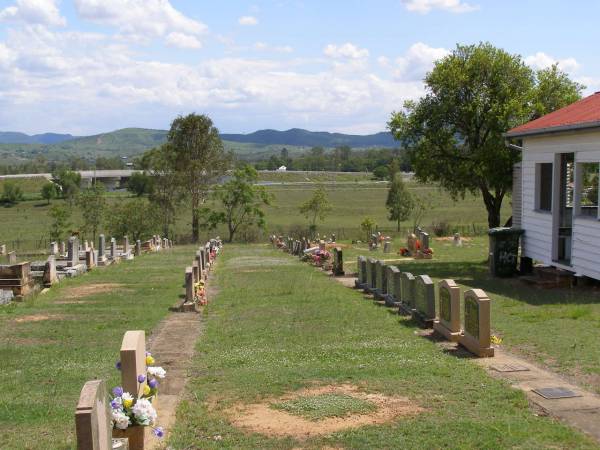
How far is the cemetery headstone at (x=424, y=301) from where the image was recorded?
14.0m

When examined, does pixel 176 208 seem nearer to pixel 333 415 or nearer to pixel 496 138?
pixel 496 138

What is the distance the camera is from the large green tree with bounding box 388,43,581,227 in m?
25.8

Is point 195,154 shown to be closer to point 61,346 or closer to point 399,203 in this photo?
point 399,203

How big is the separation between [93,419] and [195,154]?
202 feet

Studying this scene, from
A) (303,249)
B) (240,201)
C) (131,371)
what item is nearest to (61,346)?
(131,371)

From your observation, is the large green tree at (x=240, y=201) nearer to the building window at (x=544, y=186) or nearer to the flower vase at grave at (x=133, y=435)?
Answer: the building window at (x=544, y=186)

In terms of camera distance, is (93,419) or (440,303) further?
(440,303)

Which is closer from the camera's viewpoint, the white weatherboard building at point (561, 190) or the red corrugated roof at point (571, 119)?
the red corrugated roof at point (571, 119)

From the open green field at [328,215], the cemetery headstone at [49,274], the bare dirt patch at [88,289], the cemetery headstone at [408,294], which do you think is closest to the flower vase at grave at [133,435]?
the cemetery headstone at [408,294]

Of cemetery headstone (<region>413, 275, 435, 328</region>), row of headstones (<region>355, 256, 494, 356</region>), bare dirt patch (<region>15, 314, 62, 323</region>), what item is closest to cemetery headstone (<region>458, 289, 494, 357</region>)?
row of headstones (<region>355, 256, 494, 356</region>)

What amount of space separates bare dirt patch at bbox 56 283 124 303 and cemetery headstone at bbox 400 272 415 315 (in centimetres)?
1060

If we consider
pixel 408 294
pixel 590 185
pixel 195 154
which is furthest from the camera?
pixel 195 154

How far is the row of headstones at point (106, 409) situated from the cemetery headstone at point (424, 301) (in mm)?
7169

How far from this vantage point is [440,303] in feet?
43.2
